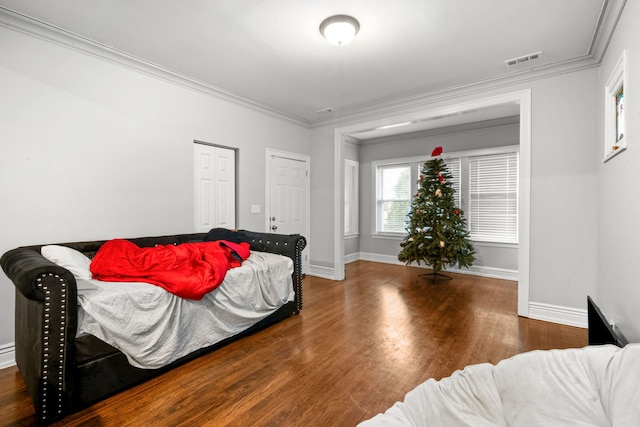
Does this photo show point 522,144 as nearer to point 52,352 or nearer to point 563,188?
point 563,188

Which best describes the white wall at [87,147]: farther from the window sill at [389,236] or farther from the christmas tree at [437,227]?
the window sill at [389,236]

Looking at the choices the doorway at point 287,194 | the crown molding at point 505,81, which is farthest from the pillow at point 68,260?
the crown molding at point 505,81

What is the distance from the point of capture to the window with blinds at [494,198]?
522cm

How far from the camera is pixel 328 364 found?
2.41 metres

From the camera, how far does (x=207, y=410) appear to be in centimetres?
188

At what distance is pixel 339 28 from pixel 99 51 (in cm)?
229

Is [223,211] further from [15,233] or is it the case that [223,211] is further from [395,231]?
[395,231]

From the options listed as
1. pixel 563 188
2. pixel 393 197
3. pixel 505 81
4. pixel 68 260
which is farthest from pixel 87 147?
pixel 393 197

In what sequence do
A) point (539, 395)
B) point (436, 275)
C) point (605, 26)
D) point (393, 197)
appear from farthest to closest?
point (393, 197) < point (436, 275) < point (605, 26) < point (539, 395)

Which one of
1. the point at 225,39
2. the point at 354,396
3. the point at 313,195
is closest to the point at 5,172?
the point at 225,39

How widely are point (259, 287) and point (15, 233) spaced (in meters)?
2.02

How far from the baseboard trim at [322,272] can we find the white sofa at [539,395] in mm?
3929

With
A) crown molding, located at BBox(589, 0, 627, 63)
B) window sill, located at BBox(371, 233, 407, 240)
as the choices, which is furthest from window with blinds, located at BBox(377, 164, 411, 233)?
crown molding, located at BBox(589, 0, 627, 63)

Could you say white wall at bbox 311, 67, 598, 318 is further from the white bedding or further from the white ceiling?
the white bedding
